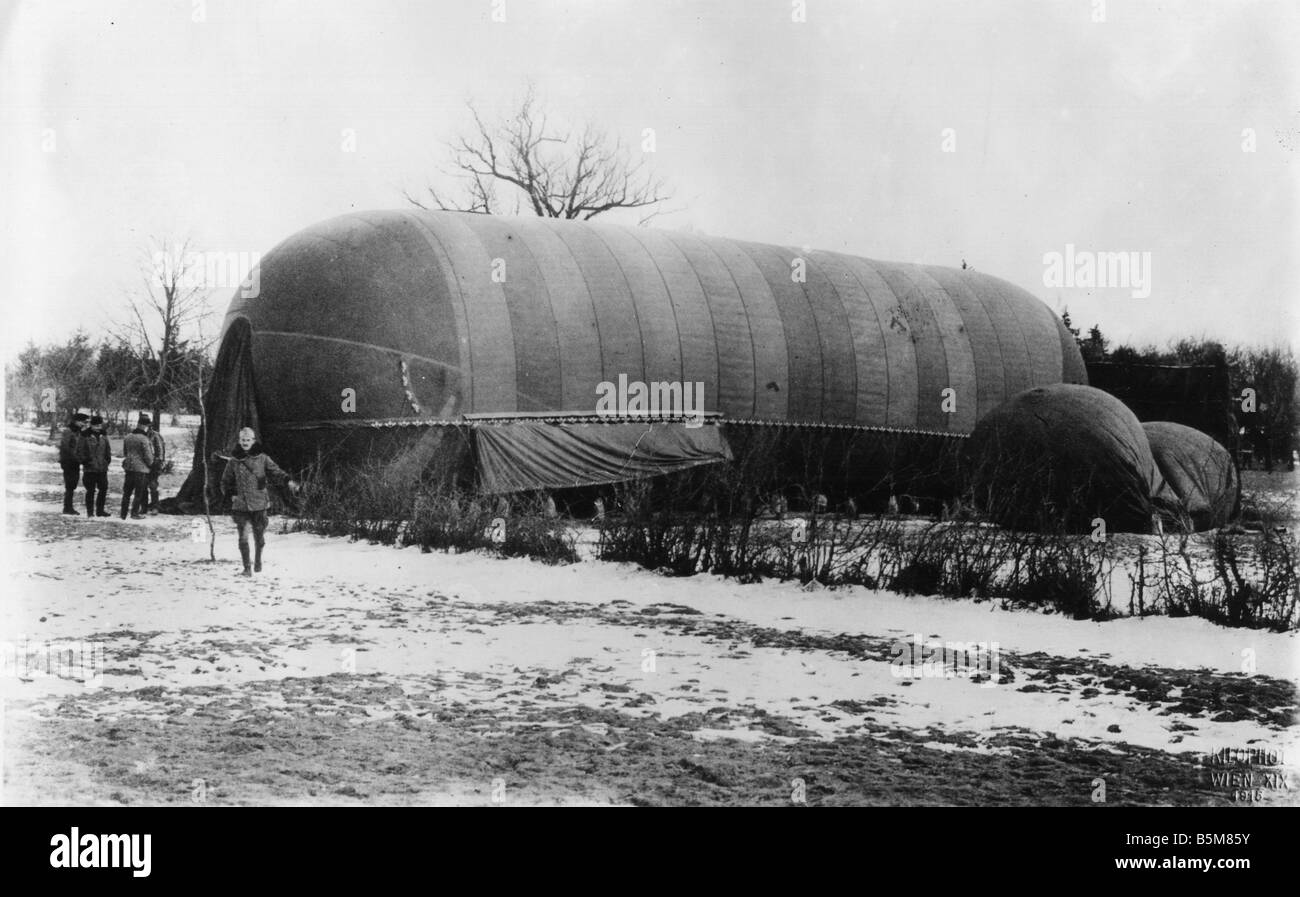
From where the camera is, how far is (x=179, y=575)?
1134 centimetres

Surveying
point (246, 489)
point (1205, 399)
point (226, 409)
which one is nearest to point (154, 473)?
point (226, 409)

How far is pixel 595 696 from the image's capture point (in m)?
7.04

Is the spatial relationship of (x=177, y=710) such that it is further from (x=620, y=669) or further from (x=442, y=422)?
(x=442, y=422)

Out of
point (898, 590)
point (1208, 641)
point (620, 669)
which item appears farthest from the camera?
point (898, 590)

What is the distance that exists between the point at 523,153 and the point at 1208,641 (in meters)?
31.7

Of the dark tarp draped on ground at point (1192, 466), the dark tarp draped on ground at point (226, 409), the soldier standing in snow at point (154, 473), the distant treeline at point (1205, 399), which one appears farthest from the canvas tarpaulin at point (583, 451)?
the distant treeline at point (1205, 399)

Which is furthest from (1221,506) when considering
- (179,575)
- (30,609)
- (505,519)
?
(30,609)

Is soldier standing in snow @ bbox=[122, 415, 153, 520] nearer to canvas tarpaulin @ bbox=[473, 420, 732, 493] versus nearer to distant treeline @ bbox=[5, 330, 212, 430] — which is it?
canvas tarpaulin @ bbox=[473, 420, 732, 493]

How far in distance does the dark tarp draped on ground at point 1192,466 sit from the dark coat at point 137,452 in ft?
46.2

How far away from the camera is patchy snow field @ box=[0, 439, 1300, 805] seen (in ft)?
17.4

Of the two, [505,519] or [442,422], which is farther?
[442,422]

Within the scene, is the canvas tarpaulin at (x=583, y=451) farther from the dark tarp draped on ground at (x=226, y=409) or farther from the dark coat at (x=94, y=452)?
the dark coat at (x=94, y=452)

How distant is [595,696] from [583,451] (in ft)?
34.3

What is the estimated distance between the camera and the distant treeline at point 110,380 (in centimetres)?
3219
